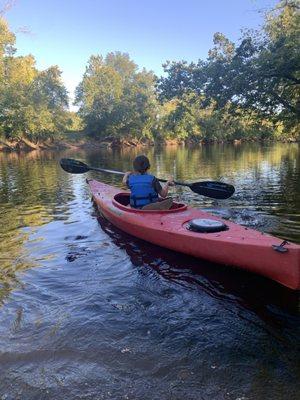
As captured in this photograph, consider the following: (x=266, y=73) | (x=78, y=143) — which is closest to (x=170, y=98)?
(x=78, y=143)

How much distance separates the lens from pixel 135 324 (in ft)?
13.7

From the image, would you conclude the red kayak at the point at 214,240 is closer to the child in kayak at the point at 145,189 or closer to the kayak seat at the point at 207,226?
the kayak seat at the point at 207,226

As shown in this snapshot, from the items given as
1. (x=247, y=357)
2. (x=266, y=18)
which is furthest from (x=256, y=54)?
(x=247, y=357)

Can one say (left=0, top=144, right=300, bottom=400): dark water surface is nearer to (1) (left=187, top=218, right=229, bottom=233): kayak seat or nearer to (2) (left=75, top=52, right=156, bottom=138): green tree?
(1) (left=187, top=218, right=229, bottom=233): kayak seat

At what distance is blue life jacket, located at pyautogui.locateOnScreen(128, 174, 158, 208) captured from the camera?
7.09m

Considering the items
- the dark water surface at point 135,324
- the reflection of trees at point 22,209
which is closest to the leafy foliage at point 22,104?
the reflection of trees at point 22,209

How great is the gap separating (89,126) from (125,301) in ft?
176

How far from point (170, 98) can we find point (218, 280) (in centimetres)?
4120

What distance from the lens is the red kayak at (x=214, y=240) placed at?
4465mm

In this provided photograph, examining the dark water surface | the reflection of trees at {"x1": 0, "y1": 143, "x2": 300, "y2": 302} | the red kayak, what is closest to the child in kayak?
the red kayak

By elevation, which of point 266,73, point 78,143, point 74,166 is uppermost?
point 266,73

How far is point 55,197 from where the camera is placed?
12312 mm

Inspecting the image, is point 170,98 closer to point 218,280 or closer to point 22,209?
point 22,209

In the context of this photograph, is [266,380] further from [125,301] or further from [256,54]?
[256,54]
